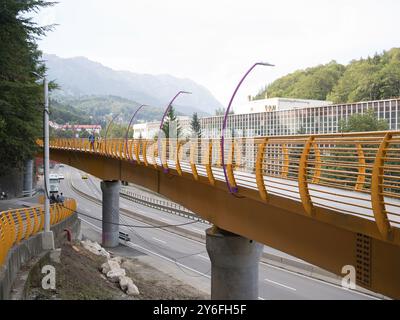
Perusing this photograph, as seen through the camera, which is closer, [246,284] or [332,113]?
[246,284]

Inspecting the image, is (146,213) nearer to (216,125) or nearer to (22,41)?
(216,125)

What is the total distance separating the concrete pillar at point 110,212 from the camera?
1394 inches

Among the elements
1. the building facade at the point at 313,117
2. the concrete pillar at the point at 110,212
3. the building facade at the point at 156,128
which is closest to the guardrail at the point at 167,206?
the concrete pillar at the point at 110,212

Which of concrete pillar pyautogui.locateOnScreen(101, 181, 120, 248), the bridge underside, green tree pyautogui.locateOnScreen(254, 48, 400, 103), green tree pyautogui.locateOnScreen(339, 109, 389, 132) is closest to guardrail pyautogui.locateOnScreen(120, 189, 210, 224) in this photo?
concrete pillar pyautogui.locateOnScreen(101, 181, 120, 248)

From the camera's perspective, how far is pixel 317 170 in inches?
305

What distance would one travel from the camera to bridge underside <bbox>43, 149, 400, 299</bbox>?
6207 mm

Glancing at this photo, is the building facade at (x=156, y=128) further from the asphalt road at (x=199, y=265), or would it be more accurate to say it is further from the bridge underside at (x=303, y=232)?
the bridge underside at (x=303, y=232)

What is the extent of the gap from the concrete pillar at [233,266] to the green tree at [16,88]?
39.8ft

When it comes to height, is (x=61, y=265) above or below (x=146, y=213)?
above

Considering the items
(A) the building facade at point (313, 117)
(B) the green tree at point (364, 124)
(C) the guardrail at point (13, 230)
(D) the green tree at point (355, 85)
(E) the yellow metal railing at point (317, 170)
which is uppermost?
(D) the green tree at point (355, 85)

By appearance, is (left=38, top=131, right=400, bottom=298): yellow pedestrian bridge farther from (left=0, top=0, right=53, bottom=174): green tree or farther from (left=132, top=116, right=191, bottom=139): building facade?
(left=132, top=116, right=191, bottom=139): building facade
